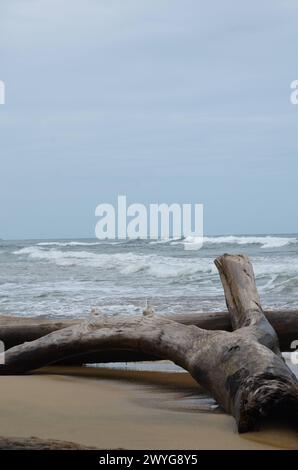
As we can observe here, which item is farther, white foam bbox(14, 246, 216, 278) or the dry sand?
white foam bbox(14, 246, 216, 278)

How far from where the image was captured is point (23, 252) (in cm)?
4150

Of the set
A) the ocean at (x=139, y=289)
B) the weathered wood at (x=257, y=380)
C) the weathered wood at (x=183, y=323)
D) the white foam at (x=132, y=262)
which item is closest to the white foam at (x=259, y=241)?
the ocean at (x=139, y=289)

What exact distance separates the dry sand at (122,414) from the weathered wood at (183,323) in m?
0.46

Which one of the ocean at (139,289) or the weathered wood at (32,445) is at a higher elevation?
the weathered wood at (32,445)

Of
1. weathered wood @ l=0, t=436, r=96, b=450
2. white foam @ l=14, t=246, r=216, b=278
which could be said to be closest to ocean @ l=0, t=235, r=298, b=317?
white foam @ l=14, t=246, r=216, b=278

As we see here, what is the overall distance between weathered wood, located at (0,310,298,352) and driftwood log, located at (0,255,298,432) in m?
0.21

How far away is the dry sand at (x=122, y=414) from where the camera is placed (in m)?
4.08

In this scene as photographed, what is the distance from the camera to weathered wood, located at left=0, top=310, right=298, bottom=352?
6875 millimetres

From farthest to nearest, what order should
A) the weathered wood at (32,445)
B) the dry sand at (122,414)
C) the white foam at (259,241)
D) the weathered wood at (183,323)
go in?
the white foam at (259,241)
the weathered wood at (183,323)
the dry sand at (122,414)
the weathered wood at (32,445)

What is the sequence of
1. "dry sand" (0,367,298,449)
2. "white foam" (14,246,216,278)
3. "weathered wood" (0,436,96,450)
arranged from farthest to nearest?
"white foam" (14,246,216,278) < "dry sand" (0,367,298,449) < "weathered wood" (0,436,96,450)

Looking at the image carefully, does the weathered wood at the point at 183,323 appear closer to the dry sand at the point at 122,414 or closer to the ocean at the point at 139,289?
the dry sand at the point at 122,414

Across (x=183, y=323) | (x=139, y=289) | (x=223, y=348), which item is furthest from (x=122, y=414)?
(x=139, y=289)

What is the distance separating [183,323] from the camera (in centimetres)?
705

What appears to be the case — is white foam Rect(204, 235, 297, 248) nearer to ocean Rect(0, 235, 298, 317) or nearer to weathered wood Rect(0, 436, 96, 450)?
ocean Rect(0, 235, 298, 317)
